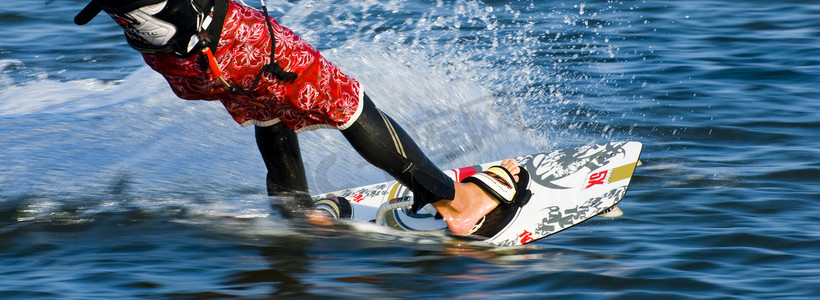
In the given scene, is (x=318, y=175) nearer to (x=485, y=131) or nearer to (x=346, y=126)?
(x=485, y=131)

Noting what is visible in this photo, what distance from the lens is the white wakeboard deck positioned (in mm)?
3979

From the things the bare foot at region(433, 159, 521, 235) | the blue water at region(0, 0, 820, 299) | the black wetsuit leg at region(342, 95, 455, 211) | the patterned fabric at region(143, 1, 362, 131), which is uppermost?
the patterned fabric at region(143, 1, 362, 131)

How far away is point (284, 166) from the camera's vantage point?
3.89 meters

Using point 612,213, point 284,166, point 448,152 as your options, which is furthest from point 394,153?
point 448,152

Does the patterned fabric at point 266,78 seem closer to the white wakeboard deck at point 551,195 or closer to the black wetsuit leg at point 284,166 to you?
the black wetsuit leg at point 284,166

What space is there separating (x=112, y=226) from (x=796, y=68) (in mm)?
5888

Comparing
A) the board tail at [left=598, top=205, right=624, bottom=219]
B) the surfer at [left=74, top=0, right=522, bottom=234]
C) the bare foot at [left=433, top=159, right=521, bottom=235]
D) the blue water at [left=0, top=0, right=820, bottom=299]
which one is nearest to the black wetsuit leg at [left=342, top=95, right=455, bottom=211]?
the surfer at [left=74, top=0, right=522, bottom=234]

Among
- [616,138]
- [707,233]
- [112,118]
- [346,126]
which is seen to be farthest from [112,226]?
[616,138]

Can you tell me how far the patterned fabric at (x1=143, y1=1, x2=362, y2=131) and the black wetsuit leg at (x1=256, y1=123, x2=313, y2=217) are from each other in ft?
0.98

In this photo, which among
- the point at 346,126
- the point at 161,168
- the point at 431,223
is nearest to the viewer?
the point at 346,126

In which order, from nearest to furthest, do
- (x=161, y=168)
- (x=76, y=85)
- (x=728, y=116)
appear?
1. (x=161, y=168)
2. (x=728, y=116)
3. (x=76, y=85)

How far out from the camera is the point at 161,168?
15.5ft

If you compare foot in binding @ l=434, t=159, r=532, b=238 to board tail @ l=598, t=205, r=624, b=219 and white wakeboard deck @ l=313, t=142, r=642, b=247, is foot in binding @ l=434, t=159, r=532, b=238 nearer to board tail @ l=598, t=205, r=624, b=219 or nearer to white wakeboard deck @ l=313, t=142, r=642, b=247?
A: white wakeboard deck @ l=313, t=142, r=642, b=247

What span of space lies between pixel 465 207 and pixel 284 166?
0.80 m
